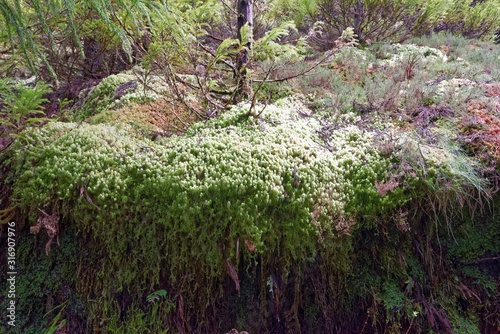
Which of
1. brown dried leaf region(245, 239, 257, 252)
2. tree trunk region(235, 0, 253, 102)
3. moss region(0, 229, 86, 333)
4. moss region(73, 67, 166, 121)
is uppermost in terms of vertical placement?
tree trunk region(235, 0, 253, 102)

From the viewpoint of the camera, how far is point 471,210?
9.65 ft

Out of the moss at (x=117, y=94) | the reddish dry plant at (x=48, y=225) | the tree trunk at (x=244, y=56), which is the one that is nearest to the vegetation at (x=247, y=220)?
the reddish dry plant at (x=48, y=225)

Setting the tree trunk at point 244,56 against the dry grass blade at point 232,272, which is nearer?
the dry grass blade at point 232,272

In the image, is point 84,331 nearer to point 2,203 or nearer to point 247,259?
point 2,203

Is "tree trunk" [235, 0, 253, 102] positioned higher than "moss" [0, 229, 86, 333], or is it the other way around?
"tree trunk" [235, 0, 253, 102]

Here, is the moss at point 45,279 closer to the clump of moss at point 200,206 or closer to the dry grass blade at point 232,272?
the clump of moss at point 200,206

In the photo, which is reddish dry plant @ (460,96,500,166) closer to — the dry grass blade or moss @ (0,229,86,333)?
the dry grass blade

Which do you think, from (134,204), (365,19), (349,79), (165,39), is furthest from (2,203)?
(365,19)

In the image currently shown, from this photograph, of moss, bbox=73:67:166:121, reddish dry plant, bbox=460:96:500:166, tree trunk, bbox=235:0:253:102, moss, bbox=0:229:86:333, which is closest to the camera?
moss, bbox=0:229:86:333

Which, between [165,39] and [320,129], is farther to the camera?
[320,129]

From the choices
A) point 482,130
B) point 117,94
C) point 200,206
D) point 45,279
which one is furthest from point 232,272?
point 117,94

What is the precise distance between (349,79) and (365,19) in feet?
9.29

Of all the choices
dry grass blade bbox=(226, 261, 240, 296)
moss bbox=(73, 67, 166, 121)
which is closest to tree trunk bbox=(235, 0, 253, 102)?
moss bbox=(73, 67, 166, 121)

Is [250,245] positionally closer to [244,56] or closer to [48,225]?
[48,225]
